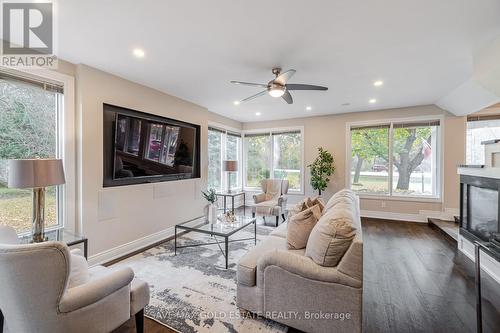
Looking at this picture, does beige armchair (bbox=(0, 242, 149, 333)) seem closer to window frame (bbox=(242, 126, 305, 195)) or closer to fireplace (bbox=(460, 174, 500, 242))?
fireplace (bbox=(460, 174, 500, 242))

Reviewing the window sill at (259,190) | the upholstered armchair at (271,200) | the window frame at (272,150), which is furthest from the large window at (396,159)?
the upholstered armchair at (271,200)

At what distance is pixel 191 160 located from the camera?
179 inches

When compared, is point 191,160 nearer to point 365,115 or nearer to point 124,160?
point 124,160

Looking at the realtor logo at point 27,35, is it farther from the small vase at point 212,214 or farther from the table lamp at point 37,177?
the small vase at point 212,214

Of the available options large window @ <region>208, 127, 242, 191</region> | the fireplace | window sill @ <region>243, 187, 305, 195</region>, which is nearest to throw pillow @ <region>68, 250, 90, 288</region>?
the fireplace

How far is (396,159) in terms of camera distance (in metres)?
5.19

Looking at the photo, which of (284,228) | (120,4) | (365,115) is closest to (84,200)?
(120,4)

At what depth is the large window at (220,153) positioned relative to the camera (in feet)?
18.5

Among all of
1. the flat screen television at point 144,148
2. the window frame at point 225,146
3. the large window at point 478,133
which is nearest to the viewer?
the flat screen television at point 144,148

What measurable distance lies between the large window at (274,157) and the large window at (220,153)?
1.14 feet

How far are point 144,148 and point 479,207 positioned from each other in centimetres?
492

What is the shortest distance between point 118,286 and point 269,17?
2431 mm

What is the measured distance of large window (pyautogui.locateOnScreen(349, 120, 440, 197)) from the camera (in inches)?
195

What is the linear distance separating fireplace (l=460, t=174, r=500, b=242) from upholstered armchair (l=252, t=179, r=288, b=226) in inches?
115
